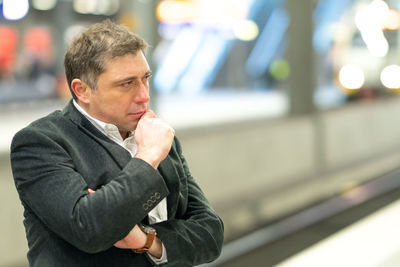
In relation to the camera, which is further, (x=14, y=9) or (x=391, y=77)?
(x=391, y=77)

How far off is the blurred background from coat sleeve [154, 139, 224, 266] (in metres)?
A: 3.68

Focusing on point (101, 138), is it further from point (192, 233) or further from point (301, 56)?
point (301, 56)

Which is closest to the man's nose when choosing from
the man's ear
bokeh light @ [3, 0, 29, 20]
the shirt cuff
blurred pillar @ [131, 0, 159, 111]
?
the man's ear

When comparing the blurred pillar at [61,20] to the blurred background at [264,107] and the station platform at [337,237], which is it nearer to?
the blurred background at [264,107]

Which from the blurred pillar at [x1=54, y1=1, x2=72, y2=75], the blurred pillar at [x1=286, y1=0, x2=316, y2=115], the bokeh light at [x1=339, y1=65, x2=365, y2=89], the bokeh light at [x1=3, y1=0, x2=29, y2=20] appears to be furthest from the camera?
the bokeh light at [x1=339, y1=65, x2=365, y2=89]

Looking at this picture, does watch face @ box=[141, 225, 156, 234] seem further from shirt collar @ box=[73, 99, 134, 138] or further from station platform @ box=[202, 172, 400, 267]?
station platform @ box=[202, 172, 400, 267]

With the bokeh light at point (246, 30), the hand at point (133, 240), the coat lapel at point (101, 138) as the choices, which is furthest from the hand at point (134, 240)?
the bokeh light at point (246, 30)

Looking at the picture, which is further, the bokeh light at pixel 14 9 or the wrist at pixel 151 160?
the bokeh light at pixel 14 9

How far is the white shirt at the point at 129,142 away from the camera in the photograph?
1.60 meters

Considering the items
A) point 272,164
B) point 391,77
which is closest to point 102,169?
point 272,164

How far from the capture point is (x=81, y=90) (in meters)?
1.57

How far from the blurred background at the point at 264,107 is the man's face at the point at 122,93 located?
3832 mm

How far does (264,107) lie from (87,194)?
14.2 m

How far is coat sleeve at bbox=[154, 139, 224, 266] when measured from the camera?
1.65 meters
